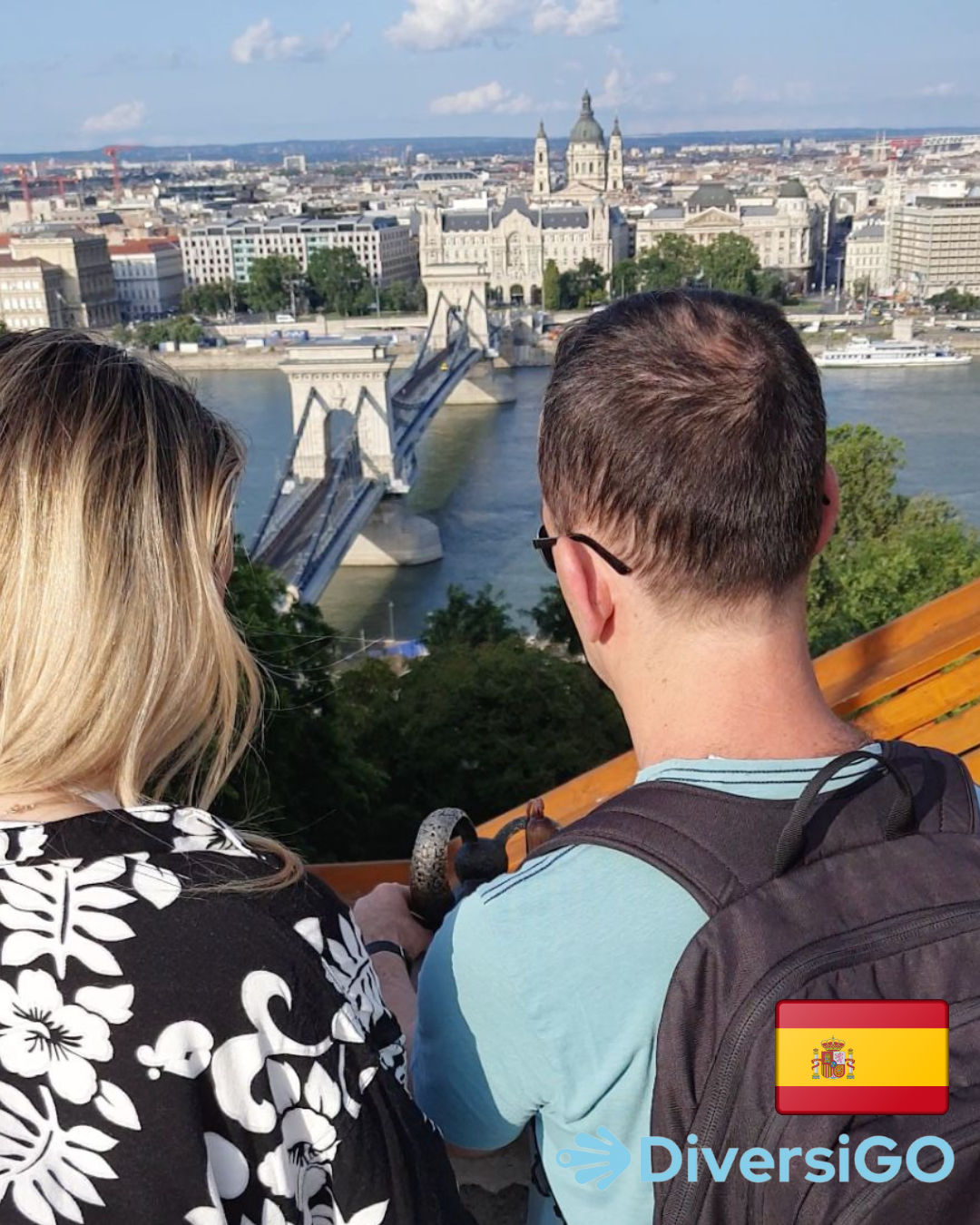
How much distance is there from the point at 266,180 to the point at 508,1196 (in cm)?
8003

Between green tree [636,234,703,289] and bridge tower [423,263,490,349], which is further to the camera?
green tree [636,234,703,289]

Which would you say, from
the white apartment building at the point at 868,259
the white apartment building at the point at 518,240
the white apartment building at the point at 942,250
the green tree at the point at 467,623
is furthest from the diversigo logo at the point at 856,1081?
the white apartment building at the point at 868,259

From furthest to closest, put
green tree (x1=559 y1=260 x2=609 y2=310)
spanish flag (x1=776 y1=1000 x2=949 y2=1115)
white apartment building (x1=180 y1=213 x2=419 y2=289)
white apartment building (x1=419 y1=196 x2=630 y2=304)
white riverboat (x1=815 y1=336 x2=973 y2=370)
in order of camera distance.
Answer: white apartment building (x1=180 y1=213 x2=419 y2=289), white apartment building (x1=419 y1=196 x2=630 y2=304), green tree (x1=559 y1=260 x2=609 y2=310), white riverboat (x1=815 y1=336 x2=973 y2=370), spanish flag (x1=776 y1=1000 x2=949 y2=1115)

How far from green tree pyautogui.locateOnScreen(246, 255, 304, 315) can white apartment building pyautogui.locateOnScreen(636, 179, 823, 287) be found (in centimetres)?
875

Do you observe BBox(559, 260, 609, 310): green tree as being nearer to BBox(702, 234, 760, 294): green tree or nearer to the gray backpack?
BBox(702, 234, 760, 294): green tree

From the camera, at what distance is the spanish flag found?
475mm

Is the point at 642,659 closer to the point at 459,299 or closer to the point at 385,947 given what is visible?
the point at 385,947

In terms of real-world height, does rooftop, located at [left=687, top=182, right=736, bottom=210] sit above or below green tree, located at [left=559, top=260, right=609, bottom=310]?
above

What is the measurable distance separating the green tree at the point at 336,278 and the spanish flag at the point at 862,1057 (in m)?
28.7

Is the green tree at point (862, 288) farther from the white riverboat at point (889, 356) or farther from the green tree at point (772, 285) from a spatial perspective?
the white riverboat at point (889, 356)

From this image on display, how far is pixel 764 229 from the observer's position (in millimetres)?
32062

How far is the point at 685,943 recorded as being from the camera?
484mm

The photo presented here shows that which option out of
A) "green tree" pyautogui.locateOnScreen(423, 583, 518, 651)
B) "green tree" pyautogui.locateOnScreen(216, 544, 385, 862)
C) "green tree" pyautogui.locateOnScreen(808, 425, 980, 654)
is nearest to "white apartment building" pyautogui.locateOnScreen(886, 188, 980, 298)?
"green tree" pyautogui.locateOnScreen(808, 425, 980, 654)

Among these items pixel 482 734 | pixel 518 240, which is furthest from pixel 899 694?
pixel 518 240
